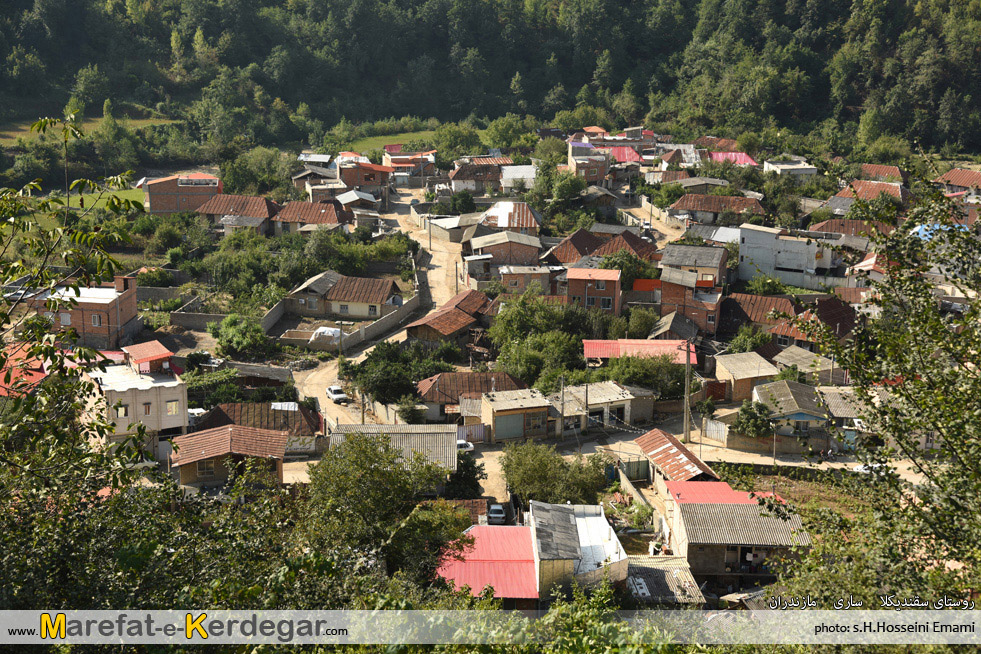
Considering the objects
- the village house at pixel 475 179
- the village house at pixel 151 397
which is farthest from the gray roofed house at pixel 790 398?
the village house at pixel 475 179

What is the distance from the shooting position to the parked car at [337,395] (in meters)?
16.7

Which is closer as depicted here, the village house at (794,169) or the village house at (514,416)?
the village house at (514,416)

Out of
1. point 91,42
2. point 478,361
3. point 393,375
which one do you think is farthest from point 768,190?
point 91,42

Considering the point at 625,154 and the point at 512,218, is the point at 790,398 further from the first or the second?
the point at 625,154

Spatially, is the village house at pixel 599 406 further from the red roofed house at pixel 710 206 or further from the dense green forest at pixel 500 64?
the dense green forest at pixel 500 64

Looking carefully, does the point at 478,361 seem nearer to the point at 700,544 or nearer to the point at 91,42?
the point at 700,544

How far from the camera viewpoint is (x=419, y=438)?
541 inches

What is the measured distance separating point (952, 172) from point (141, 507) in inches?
1408

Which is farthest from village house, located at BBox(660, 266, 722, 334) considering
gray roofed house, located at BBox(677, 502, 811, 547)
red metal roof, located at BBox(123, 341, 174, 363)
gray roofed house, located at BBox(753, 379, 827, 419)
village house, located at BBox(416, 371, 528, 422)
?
red metal roof, located at BBox(123, 341, 174, 363)

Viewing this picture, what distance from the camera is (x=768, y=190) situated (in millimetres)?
30391

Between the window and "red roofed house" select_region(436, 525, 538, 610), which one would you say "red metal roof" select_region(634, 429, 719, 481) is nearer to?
"red roofed house" select_region(436, 525, 538, 610)

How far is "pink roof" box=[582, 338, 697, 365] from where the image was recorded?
58.9 ft

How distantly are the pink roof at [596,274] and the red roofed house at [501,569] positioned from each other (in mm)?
11393

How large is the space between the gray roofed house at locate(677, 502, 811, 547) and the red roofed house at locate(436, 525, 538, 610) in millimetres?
2327
